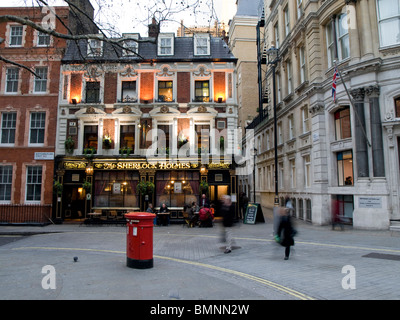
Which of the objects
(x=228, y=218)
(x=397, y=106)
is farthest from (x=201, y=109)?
(x=228, y=218)

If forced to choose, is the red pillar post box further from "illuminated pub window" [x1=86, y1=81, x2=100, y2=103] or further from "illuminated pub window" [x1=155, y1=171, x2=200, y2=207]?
"illuminated pub window" [x1=86, y1=81, x2=100, y2=103]

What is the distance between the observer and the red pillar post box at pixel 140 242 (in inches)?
302

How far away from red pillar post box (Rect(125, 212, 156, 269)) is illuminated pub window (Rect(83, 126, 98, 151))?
15566 mm

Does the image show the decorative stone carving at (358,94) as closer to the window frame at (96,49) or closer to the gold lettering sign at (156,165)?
the gold lettering sign at (156,165)

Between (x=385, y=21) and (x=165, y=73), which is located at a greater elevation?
(x=385, y=21)

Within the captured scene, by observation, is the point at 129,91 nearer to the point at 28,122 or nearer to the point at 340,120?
the point at 28,122

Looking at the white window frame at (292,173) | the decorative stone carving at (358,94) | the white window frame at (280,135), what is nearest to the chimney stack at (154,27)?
the decorative stone carving at (358,94)

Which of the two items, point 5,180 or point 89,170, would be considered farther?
point 5,180

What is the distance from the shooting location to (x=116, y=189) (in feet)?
70.4

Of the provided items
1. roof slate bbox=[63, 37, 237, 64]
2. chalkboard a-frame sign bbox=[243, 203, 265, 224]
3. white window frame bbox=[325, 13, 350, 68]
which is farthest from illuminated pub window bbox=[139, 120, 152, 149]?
white window frame bbox=[325, 13, 350, 68]

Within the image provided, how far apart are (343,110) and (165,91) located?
40.4ft

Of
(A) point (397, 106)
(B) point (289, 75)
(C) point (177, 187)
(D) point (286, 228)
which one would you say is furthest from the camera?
(B) point (289, 75)

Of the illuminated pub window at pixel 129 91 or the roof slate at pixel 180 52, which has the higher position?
the roof slate at pixel 180 52

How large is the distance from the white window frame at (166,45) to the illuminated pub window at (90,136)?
7.73 m
